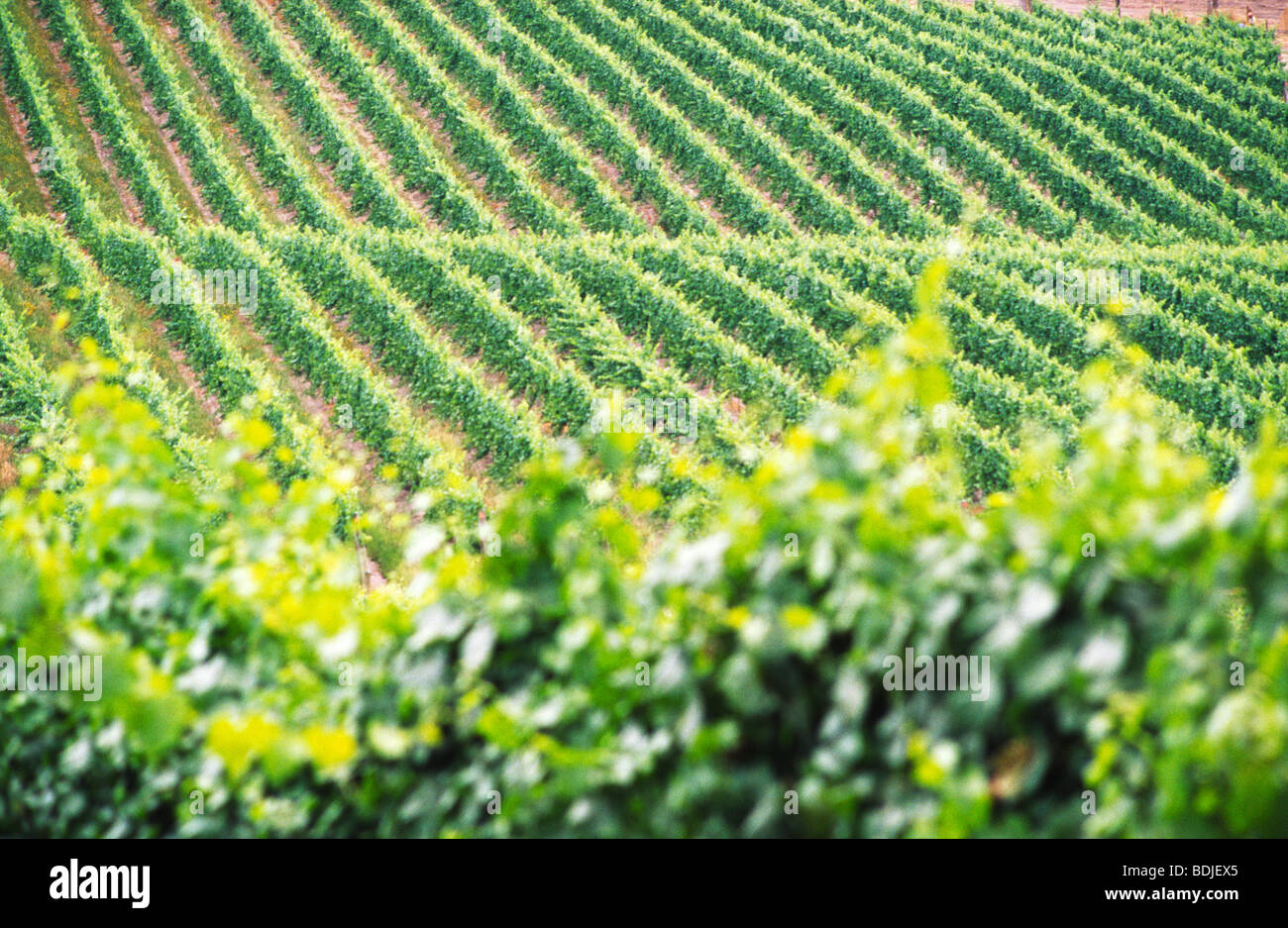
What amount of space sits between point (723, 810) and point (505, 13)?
34275 mm

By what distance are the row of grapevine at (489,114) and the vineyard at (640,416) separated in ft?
0.52

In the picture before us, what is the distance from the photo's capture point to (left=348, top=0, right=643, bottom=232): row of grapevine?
24875mm

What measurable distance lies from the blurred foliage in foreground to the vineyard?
2 centimetres

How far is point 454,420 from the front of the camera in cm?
1772

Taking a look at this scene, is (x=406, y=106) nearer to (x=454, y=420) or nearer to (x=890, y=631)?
(x=454, y=420)

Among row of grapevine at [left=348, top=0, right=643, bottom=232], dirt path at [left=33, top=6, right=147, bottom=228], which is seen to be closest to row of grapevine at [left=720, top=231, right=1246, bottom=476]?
row of grapevine at [left=348, top=0, right=643, bottom=232]

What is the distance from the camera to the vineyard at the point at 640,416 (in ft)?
9.86

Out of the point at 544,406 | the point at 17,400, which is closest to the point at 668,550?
the point at 544,406

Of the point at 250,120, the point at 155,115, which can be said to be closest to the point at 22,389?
the point at 250,120

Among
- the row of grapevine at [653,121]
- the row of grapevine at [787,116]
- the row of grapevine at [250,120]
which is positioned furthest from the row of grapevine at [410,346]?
the row of grapevine at [787,116]

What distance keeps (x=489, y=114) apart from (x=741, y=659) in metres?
28.2

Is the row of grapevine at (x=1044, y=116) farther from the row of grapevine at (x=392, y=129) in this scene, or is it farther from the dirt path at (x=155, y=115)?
the dirt path at (x=155, y=115)

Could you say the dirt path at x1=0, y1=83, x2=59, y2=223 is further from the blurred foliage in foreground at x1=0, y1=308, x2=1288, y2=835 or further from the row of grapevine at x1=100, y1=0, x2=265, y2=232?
the blurred foliage in foreground at x1=0, y1=308, x2=1288, y2=835
